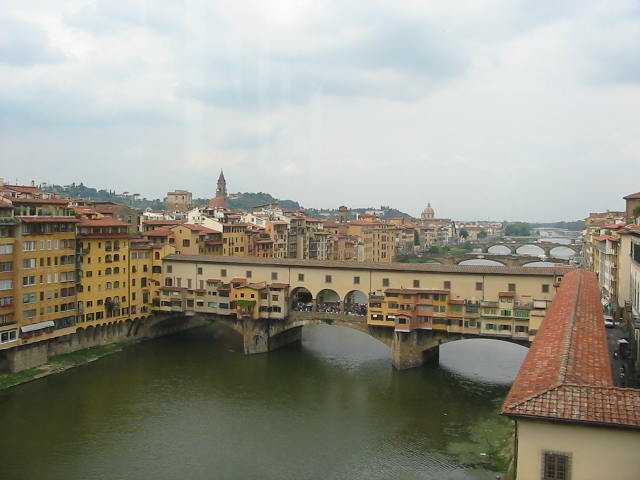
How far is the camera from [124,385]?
32.6m

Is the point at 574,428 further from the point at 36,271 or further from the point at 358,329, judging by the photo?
the point at 36,271

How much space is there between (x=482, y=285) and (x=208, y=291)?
743 inches

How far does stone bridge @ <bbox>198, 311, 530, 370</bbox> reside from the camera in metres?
34.8

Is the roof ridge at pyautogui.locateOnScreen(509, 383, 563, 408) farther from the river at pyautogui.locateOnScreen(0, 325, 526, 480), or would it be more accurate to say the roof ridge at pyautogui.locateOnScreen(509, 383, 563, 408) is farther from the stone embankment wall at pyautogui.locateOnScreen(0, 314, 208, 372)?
the stone embankment wall at pyautogui.locateOnScreen(0, 314, 208, 372)

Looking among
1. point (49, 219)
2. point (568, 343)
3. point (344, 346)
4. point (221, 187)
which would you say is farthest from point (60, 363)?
point (221, 187)

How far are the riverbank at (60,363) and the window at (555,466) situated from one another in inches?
1123

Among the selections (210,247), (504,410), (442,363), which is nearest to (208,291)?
(210,247)

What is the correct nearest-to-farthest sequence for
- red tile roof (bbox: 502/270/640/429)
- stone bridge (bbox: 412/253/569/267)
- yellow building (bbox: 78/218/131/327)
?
red tile roof (bbox: 502/270/640/429) < yellow building (bbox: 78/218/131/327) < stone bridge (bbox: 412/253/569/267)

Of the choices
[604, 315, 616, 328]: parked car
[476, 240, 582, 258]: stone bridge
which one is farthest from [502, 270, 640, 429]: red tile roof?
[476, 240, 582, 258]: stone bridge

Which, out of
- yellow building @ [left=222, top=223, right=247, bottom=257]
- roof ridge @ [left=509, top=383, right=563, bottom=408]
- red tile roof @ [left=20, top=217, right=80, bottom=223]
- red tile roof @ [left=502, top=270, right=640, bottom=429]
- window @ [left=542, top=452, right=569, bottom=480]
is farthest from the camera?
yellow building @ [left=222, top=223, right=247, bottom=257]

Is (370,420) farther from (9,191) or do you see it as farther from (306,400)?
(9,191)

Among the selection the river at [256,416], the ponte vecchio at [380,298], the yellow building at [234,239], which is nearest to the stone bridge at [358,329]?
the ponte vecchio at [380,298]

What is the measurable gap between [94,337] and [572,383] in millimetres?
33765

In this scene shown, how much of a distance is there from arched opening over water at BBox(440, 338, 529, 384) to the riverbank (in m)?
22.3
